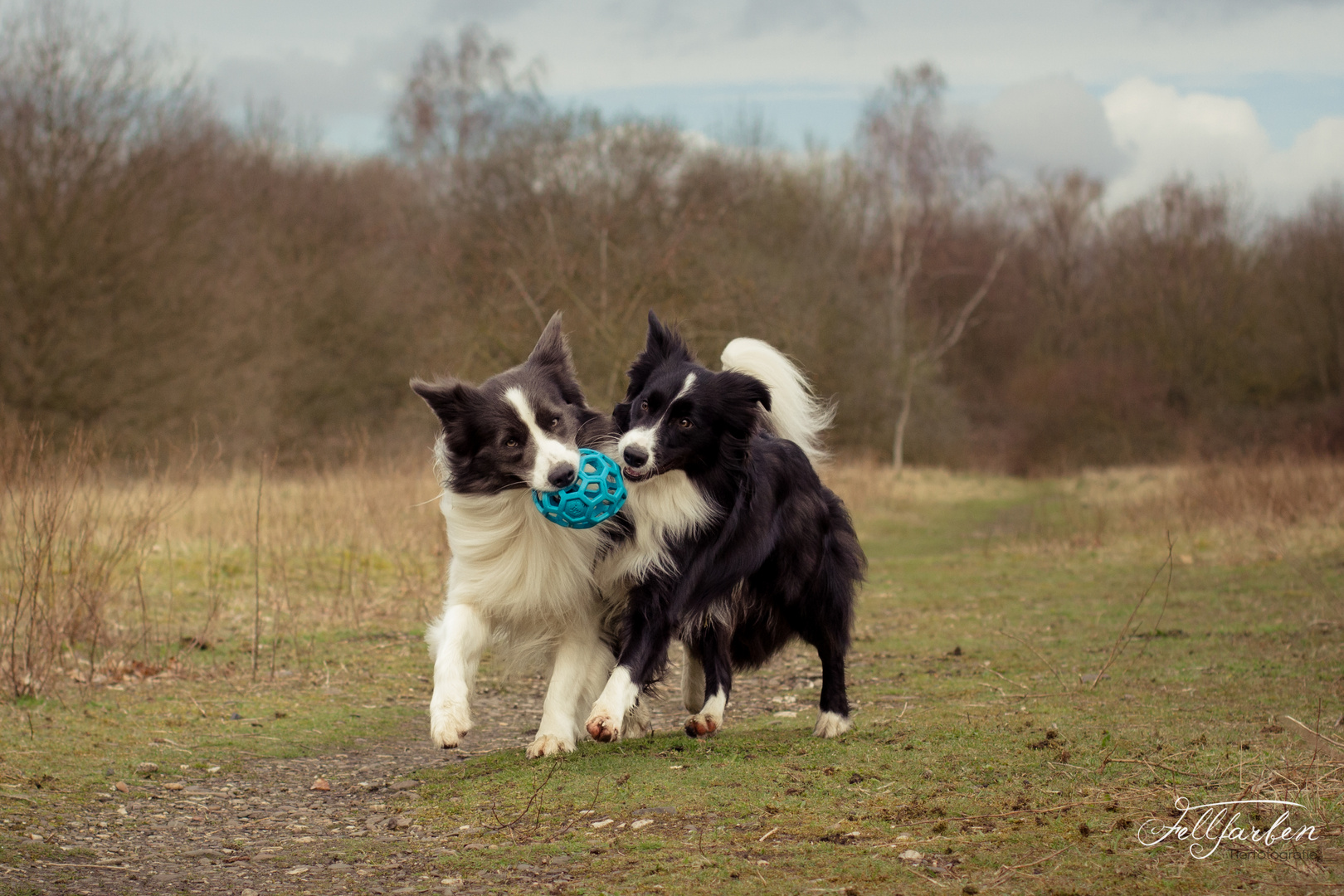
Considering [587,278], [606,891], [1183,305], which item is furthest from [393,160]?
[606,891]

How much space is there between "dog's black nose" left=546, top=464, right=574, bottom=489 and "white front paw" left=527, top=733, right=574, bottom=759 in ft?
4.04

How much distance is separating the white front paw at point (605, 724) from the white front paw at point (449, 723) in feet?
1.63

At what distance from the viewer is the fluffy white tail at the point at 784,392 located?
18.3ft

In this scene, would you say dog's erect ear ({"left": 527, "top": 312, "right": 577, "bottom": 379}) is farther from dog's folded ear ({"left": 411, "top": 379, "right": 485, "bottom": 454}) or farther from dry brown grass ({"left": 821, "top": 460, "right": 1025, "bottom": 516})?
dry brown grass ({"left": 821, "top": 460, "right": 1025, "bottom": 516})

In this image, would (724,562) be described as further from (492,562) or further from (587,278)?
(587,278)

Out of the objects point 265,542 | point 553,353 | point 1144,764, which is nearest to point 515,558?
point 553,353

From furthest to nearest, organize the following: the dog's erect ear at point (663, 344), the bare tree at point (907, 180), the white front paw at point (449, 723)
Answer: the bare tree at point (907, 180) → the dog's erect ear at point (663, 344) → the white front paw at point (449, 723)

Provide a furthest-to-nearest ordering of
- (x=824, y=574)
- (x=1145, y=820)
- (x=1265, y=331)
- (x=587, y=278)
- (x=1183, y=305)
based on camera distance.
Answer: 1. (x=1183, y=305)
2. (x=1265, y=331)
3. (x=587, y=278)
4. (x=824, y=574)
5. (x=1145, y=820)

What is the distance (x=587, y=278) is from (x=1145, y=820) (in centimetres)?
1448

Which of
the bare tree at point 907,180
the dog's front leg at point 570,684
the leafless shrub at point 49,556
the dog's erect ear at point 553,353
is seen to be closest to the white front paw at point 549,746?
the dog's front leg at point 570,684

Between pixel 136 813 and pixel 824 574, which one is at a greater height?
pixel 824 574

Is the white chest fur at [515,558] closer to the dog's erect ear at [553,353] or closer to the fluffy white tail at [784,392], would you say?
the dog's erect ear at [553,353]

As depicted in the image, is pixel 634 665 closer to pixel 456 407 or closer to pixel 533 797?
pixel 533 797

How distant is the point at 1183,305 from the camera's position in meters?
37.1
